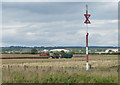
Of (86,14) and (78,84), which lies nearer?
(78,84)

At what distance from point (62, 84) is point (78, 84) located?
2.51ft

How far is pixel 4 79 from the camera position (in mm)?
15359

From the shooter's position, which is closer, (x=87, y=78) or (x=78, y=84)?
(x=78, y=84)

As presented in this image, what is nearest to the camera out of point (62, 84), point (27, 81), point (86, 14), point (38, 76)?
point (62, 84)

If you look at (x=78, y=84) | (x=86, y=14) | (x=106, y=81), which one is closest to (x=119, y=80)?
(x=106, y=81)

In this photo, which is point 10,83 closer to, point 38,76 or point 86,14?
point 38,76

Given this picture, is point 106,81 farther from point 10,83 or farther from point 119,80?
point 10,83

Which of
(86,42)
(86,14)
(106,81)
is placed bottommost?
(106,81)

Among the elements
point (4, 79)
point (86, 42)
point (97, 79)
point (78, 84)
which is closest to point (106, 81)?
point (97, 79)

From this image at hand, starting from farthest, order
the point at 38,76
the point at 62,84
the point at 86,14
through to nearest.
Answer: the point at 86,14
the point at 38,76
the point at 62,84

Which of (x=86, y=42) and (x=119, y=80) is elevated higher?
(x=86, y=42)

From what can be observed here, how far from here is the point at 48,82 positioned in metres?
14.4

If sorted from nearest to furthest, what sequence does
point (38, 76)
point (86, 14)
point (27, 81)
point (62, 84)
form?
point (62, 84) < point (27, 81) < point (38, 76) < point (86, 14)

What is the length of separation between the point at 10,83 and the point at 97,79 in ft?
15.1
